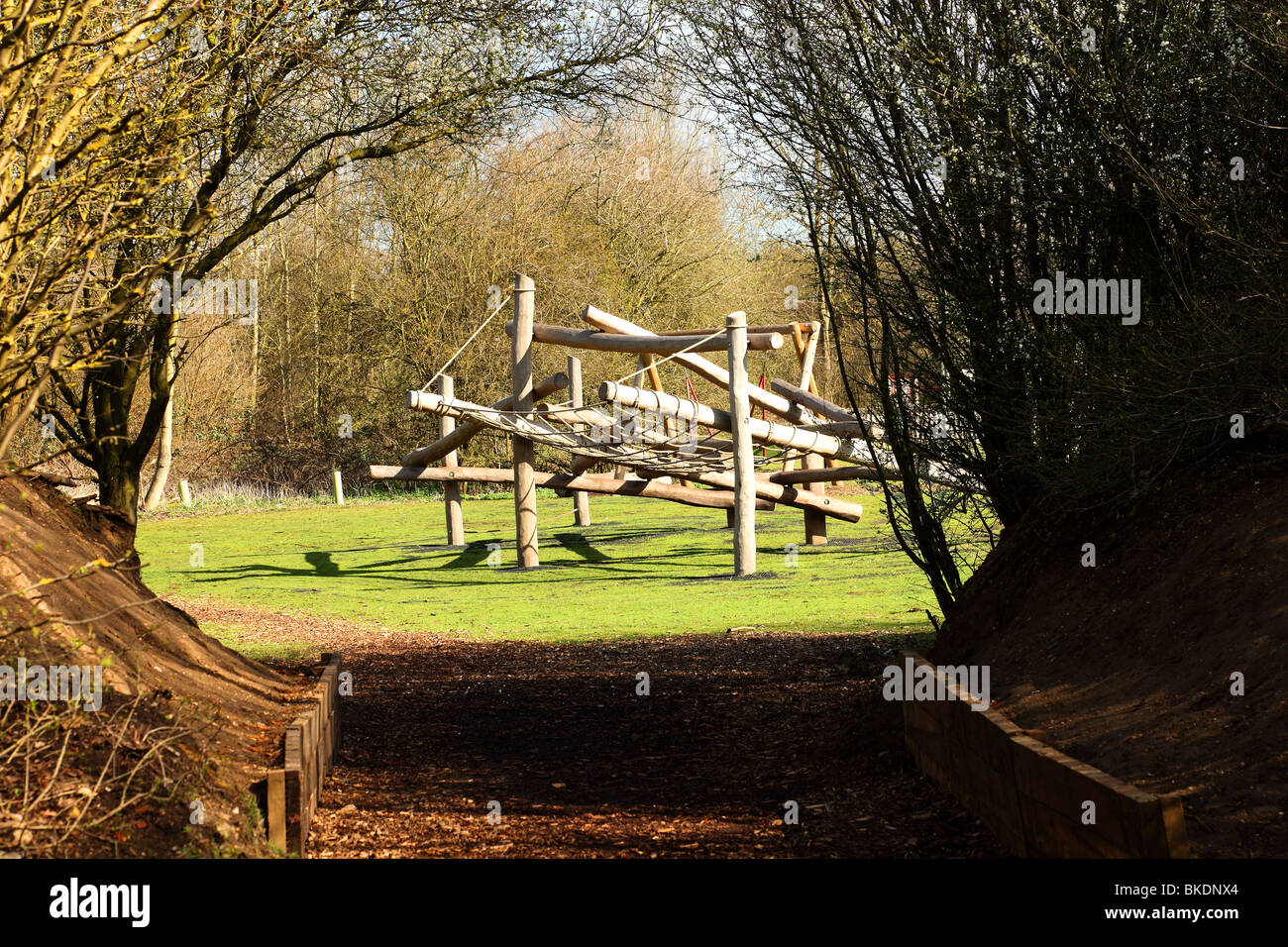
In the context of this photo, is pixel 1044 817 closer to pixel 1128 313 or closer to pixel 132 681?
pixel 1128 313

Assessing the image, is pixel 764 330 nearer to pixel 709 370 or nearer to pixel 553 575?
pixel 709 370

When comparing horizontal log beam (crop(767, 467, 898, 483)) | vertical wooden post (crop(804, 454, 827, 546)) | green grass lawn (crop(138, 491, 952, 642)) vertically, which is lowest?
green grass lawn (crop(138, 491, 952, 642))

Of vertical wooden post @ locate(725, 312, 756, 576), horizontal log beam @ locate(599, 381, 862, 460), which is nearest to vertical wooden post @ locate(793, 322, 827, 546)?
horizontal log beam @ locate(599, 381, 862, 460)

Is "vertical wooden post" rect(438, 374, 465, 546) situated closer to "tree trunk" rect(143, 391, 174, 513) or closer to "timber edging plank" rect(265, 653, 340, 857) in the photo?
"tree trunk" rect(143, 391, 174, 513)

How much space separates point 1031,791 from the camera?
3615mm

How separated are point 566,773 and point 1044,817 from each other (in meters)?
2.52

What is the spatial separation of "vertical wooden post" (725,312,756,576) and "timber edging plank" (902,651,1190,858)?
721 cm

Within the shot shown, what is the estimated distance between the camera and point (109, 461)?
27.0 ft

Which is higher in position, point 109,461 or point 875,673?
point 109,461

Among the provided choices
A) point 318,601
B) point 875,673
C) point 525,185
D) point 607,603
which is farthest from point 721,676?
point 525,185

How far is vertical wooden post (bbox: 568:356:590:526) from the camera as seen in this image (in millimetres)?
16328

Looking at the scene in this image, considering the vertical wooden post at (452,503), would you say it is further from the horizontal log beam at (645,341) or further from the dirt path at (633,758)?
the dirt path at (633,758)

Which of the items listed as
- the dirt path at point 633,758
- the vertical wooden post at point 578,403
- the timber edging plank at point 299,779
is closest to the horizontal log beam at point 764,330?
the vertical wooden post at point 578,403
